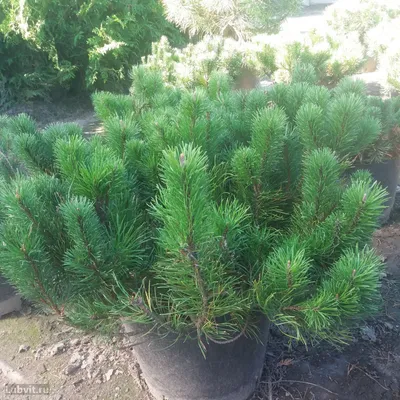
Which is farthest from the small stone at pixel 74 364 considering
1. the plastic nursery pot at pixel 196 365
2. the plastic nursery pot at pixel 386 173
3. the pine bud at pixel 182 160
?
the plastic nursery pot at pixel 386 173

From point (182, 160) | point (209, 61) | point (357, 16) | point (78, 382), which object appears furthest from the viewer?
point (357, 16)

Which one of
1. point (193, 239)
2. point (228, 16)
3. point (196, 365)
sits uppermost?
point (193, 239)

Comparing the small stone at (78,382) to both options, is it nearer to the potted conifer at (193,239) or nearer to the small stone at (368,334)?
the potted conifer at (193,239)

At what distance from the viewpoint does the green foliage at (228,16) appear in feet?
31.2

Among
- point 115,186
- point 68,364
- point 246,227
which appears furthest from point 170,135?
point 68,364

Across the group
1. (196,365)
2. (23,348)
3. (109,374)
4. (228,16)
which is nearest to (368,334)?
(196,365)

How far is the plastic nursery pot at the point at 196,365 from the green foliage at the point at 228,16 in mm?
8577

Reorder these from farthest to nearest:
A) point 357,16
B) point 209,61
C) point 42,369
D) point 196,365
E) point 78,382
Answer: point 357,16
point 209,61
point 42,369
point 78,382
point 196,365

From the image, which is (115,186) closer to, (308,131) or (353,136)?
(308,131)

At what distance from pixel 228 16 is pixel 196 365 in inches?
376

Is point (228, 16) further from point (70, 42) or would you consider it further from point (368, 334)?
point (368, 334)

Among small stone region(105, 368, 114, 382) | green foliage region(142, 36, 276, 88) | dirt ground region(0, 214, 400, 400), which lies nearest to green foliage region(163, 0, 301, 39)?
green foliage region(142, 36, 276, 88)

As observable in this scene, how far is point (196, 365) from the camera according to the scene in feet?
5.42

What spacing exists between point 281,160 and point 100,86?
670cm
